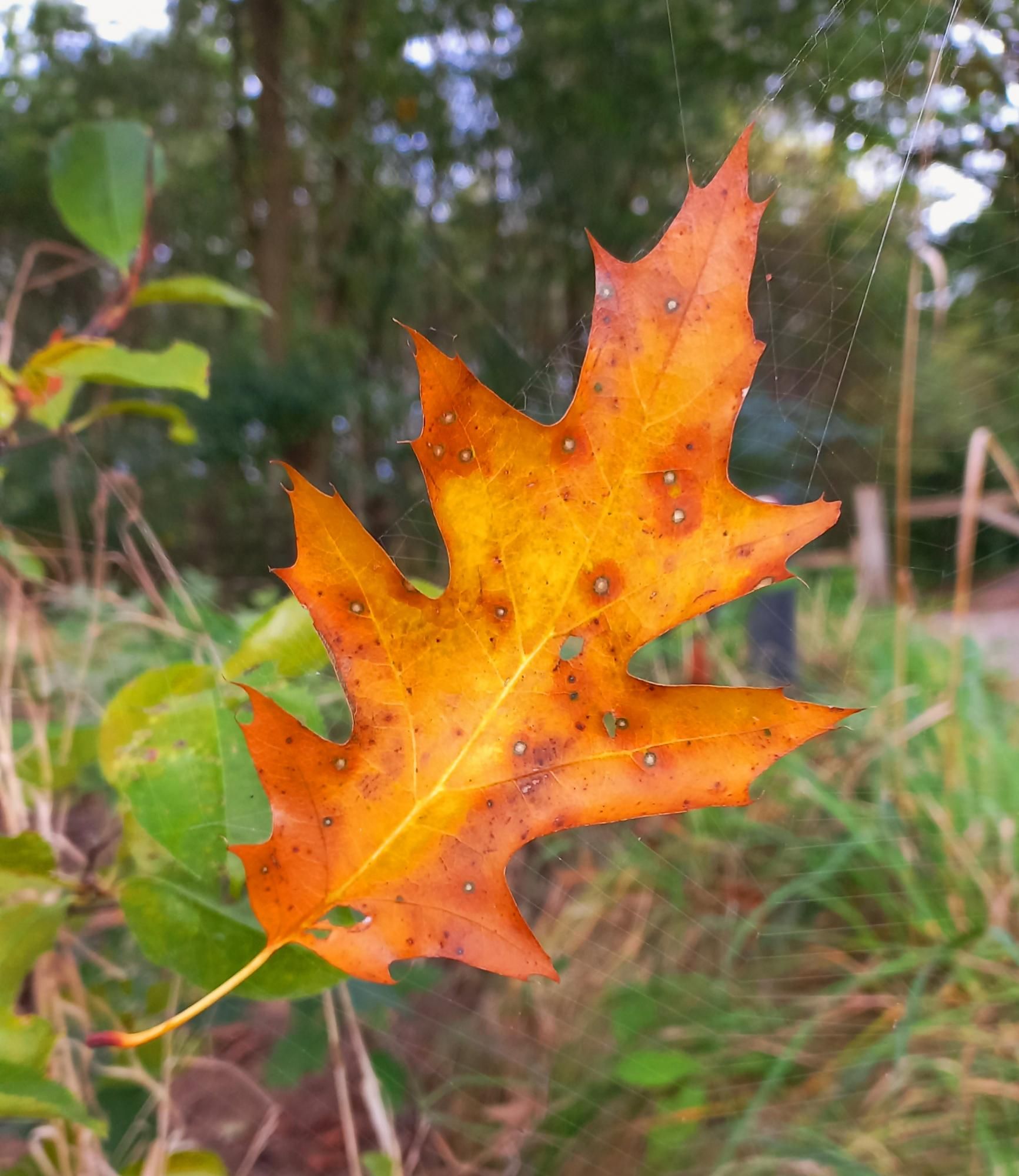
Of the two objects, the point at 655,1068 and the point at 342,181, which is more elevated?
the point at 342,181

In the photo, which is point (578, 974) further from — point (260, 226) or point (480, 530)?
point (260, 226)

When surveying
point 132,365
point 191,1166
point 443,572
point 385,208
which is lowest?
point 191,1166

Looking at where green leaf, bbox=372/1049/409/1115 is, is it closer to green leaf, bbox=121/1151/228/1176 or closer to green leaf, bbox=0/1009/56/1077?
green leaf, bbox=121/1151/228/1176

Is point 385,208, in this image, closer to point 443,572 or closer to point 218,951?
point 443,572

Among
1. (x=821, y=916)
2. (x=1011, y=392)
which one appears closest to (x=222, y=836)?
(x=821, y=916)

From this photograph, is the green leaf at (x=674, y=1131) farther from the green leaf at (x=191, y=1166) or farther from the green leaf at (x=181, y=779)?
the green leaf at (x=181, y=779)

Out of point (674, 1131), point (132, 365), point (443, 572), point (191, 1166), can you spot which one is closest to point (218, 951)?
point (191, 1166)
